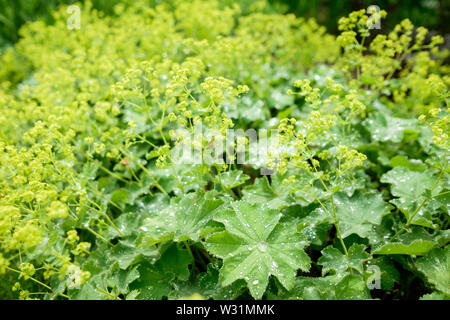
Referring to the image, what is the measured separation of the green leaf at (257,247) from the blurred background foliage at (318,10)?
3.73 m

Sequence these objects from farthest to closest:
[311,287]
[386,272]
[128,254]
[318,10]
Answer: [318,10], [128,254], [386,272], [311,287]

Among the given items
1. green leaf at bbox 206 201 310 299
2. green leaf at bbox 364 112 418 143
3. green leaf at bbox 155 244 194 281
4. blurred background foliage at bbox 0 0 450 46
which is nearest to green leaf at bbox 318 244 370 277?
green leaf at bbox 206 201 310 299

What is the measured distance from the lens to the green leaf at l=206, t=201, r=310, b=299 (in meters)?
1.57

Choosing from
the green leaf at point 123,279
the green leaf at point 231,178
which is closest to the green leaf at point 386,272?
the green leaf at point 231,178

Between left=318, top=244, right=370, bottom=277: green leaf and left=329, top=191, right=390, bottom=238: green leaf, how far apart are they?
0.33 ft

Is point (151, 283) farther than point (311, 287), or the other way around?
point (151, 283)

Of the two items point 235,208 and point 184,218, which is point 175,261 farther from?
point 235,208

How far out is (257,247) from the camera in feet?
5.52

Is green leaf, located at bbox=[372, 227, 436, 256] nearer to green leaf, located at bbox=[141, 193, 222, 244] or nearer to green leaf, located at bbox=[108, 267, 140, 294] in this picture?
green leaf, located at bbox=[141, 193, 222, 244]

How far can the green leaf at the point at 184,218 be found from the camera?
1.80m

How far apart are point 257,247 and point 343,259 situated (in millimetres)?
409

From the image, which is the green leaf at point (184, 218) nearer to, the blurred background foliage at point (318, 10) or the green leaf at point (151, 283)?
the green leaf at point (151, 283)

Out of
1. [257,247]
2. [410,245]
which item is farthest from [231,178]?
[410,245]

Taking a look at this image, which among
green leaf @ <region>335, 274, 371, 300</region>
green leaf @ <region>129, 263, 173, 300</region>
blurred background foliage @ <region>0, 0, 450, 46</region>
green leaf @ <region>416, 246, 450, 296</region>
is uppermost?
blurred background foliage @ <region>0, 0, 450, 46</region>
